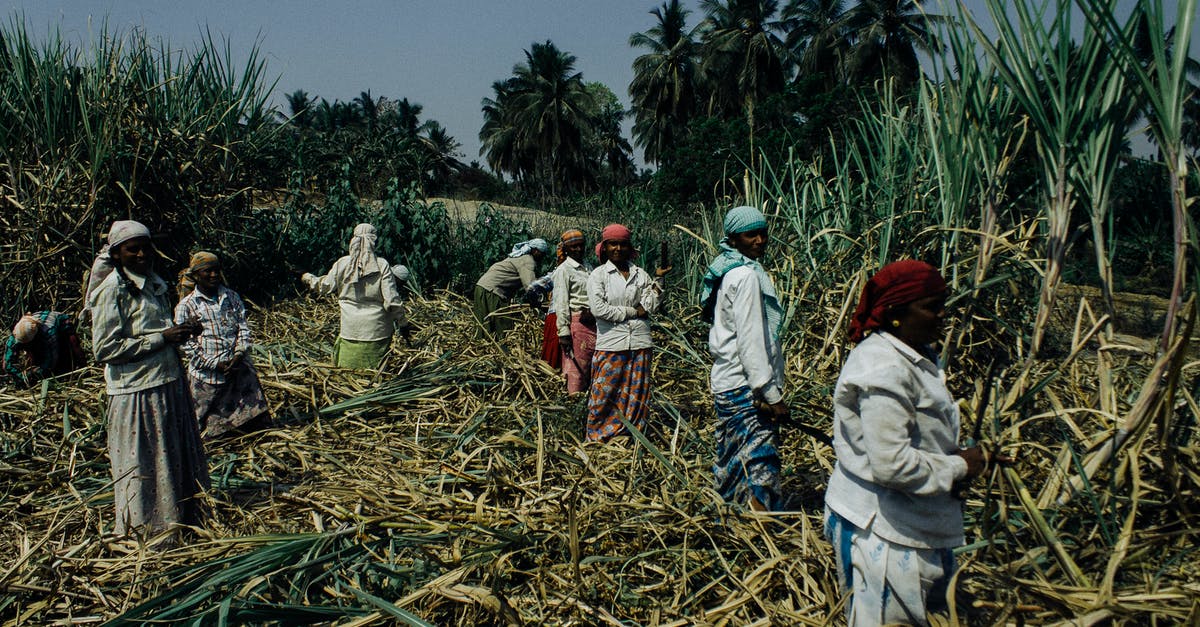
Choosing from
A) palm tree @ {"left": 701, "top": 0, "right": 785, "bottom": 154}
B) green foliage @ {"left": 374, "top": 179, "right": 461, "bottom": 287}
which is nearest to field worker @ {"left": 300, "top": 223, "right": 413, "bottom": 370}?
green foliage @ {"left": 374, "top": 179, "right": 461, "bottom": 287}

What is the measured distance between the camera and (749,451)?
3053 millimetres

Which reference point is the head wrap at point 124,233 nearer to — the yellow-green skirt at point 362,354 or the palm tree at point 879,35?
the yellow-green skirt at point 362,354

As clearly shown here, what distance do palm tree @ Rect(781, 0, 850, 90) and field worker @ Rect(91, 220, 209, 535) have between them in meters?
33.0

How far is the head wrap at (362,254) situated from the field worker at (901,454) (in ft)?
13.7

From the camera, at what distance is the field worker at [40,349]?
17.4 ft

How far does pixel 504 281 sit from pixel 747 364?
3.99 meters

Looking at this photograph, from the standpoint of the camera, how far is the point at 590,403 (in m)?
4.48

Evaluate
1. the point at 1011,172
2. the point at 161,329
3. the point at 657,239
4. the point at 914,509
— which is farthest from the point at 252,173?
the point at 914,509

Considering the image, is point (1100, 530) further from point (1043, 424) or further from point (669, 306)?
point (669, 306)

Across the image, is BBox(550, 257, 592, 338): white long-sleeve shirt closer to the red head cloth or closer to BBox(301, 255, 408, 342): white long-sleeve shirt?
BBox(301, 255, 408, 342): white long-sleeve shirt

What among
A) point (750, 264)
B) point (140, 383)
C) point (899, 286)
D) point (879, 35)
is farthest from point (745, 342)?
point (879, 35)

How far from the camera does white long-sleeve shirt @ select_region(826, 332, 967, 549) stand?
1.67 m

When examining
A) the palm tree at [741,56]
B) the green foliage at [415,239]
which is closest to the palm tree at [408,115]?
the palm tree at [741,56]

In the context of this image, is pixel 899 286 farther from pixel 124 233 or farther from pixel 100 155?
pixel 100 155
